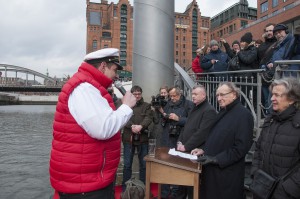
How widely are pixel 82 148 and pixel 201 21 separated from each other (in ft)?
350

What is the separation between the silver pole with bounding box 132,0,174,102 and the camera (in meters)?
5.96

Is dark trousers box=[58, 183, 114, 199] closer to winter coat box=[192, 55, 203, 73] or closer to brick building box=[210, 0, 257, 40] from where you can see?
winter coat box=[192, 55, 203, 73]

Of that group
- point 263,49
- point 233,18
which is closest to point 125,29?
point 233,18

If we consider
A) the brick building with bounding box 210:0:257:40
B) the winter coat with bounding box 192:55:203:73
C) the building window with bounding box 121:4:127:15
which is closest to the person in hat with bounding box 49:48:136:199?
the winter coat with bounding box 192:55:203:73

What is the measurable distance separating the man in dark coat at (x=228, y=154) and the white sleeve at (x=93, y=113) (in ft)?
4.49

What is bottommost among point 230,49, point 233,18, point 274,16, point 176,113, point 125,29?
point 176,113

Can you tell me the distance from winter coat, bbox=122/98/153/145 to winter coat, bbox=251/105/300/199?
2.56m

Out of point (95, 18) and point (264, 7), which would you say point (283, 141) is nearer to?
point (264, 7)

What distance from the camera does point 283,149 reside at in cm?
274

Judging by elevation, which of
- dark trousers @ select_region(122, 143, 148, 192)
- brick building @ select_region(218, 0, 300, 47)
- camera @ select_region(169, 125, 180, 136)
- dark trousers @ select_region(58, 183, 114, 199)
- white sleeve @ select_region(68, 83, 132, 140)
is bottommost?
dark trousers @ select_region(122, 143, 148, 192)

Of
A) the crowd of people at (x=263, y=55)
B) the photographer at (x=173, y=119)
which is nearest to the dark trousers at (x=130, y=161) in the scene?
the photographer at (x=173, y=119)

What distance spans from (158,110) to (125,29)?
3620 inches

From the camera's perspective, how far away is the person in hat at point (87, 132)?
2.20 meters

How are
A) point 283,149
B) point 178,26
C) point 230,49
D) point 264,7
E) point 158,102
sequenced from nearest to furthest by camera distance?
point 283,149 < point 158,102 < point 230,49 < point 264,7 < point 178,26
